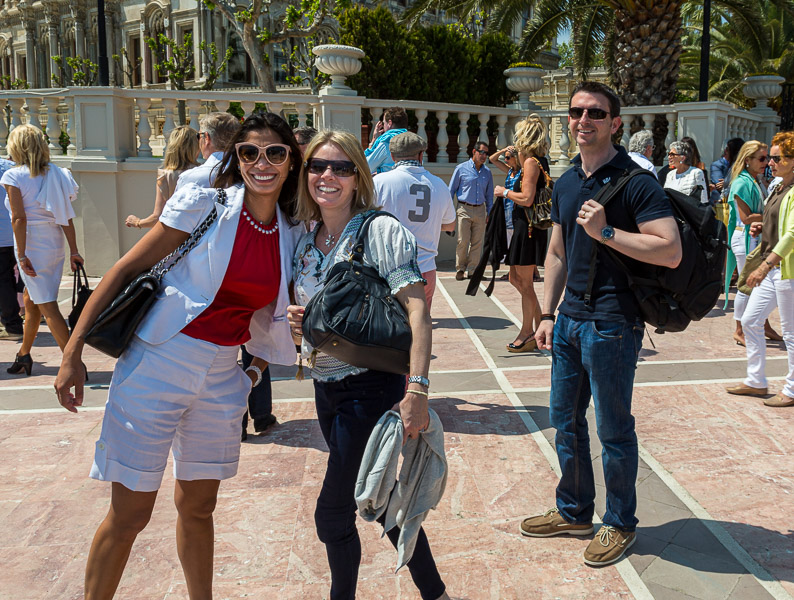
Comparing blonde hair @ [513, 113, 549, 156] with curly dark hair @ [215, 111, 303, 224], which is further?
blonde hair @ [513, 113, 549, 156]

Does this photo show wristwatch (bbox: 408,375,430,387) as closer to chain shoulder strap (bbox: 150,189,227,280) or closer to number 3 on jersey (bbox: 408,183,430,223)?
chain shoulder strap (bbox: 150,189,227,280)

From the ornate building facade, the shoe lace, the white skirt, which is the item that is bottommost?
the shoe lace

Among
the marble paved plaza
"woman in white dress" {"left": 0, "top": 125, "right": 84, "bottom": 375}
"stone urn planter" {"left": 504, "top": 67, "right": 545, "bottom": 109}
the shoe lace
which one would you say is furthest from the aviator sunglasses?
"stone urn planter" {"left": 504, "top": 67, "right": 545, "bottom": 109}

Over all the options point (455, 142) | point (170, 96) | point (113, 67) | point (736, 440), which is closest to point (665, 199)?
point (736, 440)

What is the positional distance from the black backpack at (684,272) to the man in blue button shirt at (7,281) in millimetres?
6654

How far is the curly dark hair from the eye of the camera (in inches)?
118

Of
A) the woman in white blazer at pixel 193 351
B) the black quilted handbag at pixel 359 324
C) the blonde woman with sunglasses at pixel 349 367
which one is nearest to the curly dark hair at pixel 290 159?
the woman in white blazer at pixel 193 351

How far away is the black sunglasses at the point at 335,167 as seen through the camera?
290 centimetres

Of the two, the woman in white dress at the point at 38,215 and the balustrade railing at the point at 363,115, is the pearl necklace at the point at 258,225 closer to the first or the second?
the woman in white dress at the point at 38,215

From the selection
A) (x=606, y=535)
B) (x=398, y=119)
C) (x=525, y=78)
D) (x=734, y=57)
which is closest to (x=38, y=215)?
(x=398, y=119)

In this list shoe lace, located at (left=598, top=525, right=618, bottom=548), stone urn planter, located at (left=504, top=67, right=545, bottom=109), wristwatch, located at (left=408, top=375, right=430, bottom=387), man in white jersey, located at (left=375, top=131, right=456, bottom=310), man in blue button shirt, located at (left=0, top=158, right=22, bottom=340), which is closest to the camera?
wristwatch, located at (left=408, top=375, right=430, bottom=387)

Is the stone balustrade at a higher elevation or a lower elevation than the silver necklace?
higher

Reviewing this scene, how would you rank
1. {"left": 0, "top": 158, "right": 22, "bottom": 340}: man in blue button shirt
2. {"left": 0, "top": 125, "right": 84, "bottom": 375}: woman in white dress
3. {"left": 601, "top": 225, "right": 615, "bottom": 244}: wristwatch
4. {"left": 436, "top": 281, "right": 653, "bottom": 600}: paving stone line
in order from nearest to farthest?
{"left": 601, "top": 225, "right": 615, "bottom": 244}: wristwatch, {"left": 436, "top": 281, "right": 653, "bottom": 600}: paving stone line, {"left": 0, "top": 125, "right": 84, "bottom": 375}: woman in white dress, {"left": 0, "top": 158, "right": 22, "bottom": 340}: man in blue button shirt

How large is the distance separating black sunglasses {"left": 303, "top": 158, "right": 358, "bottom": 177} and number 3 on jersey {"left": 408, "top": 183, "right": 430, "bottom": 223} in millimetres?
2382
